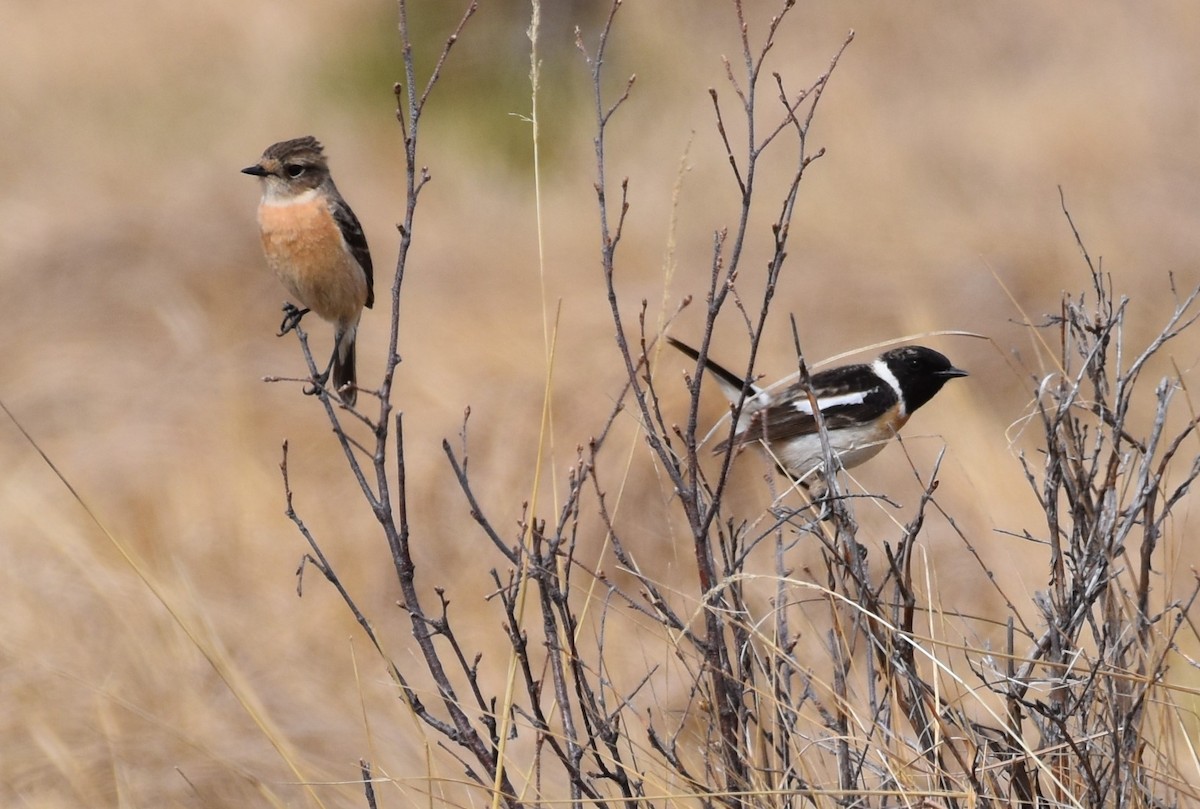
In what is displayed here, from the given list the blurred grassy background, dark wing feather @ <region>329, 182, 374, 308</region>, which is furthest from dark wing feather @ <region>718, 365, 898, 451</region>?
dark wing feather @ <region>329, 182, 374, 308</region>

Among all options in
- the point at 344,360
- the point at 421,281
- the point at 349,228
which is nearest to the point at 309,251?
the point at 349,228

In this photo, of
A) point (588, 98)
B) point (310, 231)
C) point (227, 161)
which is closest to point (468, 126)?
point (588, 98)

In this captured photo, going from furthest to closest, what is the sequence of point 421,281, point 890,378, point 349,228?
point 421,281, point 890,378, point 349,228

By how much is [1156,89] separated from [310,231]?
8110 millimetres

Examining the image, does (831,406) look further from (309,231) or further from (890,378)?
(309,231)

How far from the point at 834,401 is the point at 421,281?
5.02 metres

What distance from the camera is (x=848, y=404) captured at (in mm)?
4379

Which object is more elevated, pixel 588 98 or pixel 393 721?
pixel 588 98

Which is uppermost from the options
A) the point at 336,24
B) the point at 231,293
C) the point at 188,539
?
the point at 336,24

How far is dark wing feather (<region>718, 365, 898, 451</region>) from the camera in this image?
4340mm

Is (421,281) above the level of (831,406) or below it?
above

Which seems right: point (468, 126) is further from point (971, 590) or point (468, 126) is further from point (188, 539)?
point (971, 590)

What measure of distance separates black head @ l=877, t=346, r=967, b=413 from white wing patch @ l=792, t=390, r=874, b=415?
0.16m

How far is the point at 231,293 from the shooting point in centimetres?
855
